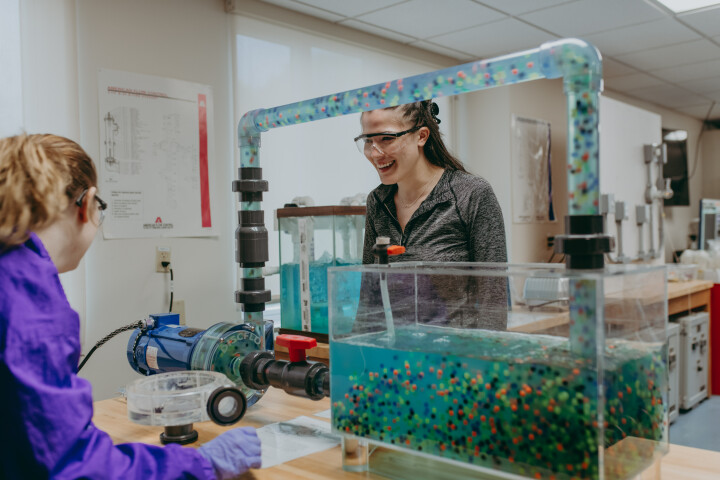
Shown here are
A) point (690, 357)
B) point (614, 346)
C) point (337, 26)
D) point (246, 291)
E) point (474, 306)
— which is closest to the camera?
point (614, 346)

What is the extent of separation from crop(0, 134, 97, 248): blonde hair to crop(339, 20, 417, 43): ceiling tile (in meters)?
2.55

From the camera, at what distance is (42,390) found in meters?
0.76

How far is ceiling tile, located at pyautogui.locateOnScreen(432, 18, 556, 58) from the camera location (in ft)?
11.0

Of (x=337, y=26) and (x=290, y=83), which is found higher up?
(x=337, y=26)

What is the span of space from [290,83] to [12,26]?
4.19 feet

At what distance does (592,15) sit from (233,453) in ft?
10.2

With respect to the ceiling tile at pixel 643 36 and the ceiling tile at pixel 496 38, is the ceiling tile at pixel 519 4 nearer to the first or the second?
the ceiling tile at pixel 496 38

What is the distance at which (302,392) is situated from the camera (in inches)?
43.9

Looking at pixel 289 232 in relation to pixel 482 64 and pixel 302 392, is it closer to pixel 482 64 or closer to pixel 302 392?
pixel 302 392

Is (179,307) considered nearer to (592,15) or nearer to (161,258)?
(161,258)

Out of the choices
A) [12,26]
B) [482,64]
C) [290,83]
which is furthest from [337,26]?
[482,64]

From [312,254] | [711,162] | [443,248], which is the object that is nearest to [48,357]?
[443,248]

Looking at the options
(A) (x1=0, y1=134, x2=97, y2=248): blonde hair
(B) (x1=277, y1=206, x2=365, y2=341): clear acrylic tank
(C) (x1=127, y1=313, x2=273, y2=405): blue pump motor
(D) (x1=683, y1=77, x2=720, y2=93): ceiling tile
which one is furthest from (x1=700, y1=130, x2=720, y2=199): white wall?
(A) (x1=0, y1=134, x2=97, y2=248): blonde hair

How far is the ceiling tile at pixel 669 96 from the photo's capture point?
5.13 metres
